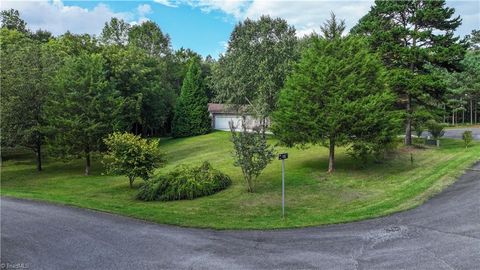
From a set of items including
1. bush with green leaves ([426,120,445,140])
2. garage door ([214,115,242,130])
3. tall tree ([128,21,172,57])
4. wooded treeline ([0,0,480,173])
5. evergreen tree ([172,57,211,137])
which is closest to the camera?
wooded treeline ([0,0,480,173])

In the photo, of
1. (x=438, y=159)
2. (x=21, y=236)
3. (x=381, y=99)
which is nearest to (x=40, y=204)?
(x=21, y=236)

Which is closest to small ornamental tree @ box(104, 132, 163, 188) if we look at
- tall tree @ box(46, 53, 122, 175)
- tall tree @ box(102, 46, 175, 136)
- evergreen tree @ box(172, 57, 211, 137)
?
tall tree @ box(46, 53, 122, 175)

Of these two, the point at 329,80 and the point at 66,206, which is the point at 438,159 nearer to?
the point at 329,80

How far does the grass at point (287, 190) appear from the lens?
1202 centimetres

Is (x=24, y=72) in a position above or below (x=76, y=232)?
above

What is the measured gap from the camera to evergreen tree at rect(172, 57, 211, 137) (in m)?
43.7

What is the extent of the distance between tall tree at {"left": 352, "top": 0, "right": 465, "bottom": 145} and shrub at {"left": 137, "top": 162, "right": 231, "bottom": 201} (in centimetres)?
1494

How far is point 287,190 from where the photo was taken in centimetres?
1694

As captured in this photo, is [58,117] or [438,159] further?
[58,117]

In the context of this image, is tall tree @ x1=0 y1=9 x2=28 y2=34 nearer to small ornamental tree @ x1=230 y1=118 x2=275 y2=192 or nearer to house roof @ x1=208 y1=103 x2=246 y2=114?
house roof @ x1=208 y1=103 x2=246 y2=114

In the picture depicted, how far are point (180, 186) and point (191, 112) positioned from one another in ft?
91.9

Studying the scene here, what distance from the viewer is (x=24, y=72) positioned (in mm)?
25969

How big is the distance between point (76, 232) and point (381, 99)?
49.1 ft

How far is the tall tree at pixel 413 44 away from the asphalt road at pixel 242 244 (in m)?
15.5
